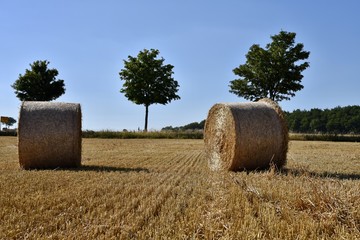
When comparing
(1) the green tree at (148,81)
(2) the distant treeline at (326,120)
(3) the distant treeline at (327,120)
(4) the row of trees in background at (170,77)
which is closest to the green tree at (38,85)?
(4) the row of trees in background at (170,77)

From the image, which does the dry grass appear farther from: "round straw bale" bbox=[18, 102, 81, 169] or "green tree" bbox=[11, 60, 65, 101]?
"green tree" bbox=[11, 60, 65, 101]

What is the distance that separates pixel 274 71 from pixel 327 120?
75821 mm

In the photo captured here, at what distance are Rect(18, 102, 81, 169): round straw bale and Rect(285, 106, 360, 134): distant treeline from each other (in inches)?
3414

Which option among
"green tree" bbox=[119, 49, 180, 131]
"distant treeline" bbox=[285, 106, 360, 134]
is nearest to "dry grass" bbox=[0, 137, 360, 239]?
"green tree" bbox=[119, 49, 180, 131]

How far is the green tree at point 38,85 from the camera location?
4138 cm

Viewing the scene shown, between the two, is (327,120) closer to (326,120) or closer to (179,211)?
(326,120)

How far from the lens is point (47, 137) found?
10391mm

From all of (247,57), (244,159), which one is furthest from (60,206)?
(247,57)

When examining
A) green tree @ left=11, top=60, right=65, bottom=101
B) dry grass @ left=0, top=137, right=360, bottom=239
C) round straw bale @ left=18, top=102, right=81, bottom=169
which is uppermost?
green tree @ left=11, top=60, right=65, bottom=101

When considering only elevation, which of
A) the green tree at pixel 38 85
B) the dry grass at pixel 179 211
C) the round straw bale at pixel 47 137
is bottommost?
the dry grass at pixel 179 211

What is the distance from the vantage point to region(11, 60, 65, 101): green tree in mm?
41375

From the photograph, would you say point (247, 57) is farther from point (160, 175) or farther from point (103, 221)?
point (103, 221)

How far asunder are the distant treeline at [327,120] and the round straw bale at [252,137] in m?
85.6

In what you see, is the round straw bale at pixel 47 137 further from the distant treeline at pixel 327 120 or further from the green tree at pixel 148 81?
the distant treeline at pixel 327 120
